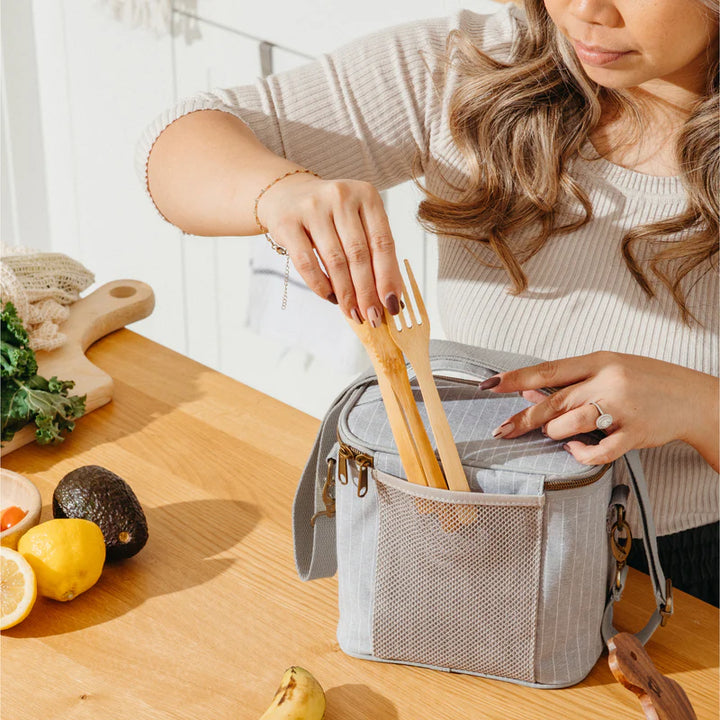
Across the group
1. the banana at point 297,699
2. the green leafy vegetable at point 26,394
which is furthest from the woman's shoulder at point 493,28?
the banana at point 297,699

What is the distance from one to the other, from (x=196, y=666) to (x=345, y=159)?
636mm

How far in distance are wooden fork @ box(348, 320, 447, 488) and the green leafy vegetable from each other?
0.50 meters

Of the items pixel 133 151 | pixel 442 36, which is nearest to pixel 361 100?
pixel 442 36

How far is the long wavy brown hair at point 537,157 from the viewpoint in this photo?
3.54 feet

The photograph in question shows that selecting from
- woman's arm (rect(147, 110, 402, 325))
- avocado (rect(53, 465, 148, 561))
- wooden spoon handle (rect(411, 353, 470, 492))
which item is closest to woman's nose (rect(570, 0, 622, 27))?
woman's arm (rect(147, 110, 402, 325))

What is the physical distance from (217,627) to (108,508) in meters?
0.17

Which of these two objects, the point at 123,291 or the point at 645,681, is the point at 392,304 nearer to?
the point at 645,681

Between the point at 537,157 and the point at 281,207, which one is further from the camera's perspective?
the point at 537,157

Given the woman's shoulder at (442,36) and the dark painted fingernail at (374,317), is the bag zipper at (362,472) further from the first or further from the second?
the woman's shoulder at (442,36)

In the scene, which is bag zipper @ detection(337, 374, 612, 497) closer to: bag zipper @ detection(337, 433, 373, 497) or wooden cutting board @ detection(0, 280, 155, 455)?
bag zipper @ detection(337, 433, 373, 497)

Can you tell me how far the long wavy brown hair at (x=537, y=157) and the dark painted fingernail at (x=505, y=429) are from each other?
0.34 m

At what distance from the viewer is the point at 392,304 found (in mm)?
764

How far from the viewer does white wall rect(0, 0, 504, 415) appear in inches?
88.0

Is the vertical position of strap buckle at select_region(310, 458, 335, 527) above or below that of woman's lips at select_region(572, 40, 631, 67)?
below
